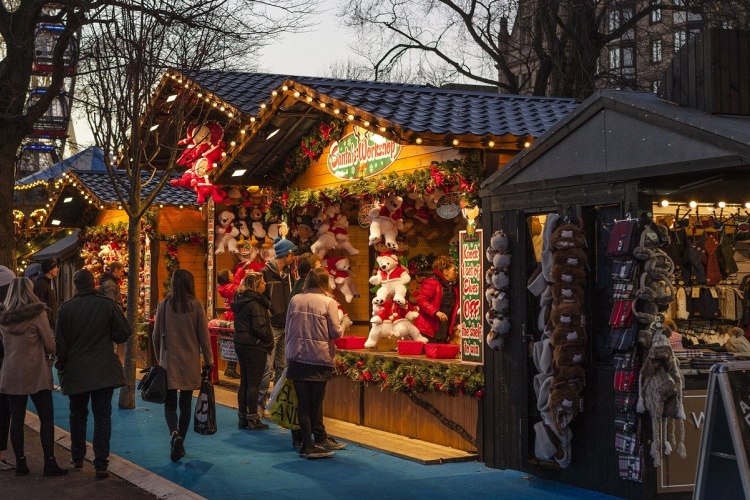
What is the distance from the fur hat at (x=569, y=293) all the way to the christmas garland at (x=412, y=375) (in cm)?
175

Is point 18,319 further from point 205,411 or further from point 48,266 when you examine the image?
point 48,266

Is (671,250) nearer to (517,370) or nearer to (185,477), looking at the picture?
(517,370)

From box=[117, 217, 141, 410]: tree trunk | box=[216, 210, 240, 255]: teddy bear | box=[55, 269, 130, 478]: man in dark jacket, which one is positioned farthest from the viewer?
box=[216, 210, 240, 255]: teddy bear

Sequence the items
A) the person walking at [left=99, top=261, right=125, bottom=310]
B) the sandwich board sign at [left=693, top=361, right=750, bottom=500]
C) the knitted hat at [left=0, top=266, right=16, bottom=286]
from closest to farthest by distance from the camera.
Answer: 1. the sandwich board sign at [left=693, top=361, right=750, bottom=500]
2. the knitted hat at [left=0, top=266, right=16, bottom=286]
3. the person walking at [left=99, top=261, right=125, bottom=310]

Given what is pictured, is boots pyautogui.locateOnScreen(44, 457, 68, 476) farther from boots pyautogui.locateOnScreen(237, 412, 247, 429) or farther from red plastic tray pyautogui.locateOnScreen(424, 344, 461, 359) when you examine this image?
red plastic tray pyautogui.locateOnScreen(424, 344, 461, 359)

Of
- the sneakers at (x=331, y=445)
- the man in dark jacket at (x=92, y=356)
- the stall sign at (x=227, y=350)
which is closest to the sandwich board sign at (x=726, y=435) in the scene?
the sneakers at (x=331, y=445)

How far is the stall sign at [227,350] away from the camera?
1661cm

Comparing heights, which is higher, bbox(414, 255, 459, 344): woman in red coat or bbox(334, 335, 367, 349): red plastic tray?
bbox(414, 255, 459, 344): woman in red coat

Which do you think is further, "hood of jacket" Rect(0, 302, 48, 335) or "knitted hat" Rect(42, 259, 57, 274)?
"knitted hat" Rect(42, 259, 57, 274)

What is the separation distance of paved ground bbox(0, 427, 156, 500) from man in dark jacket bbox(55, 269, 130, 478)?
22 centimetres

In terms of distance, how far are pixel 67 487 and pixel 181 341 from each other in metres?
1.79

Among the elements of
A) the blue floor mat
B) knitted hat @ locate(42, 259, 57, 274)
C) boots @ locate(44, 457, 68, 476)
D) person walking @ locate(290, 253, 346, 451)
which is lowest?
the blue floor mat

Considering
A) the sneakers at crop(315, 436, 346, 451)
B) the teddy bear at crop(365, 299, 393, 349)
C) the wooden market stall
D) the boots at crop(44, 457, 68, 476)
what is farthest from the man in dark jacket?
the teddy bear at crop(365, 299, 393, 349)

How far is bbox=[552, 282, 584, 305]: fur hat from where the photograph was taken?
8.35 m
